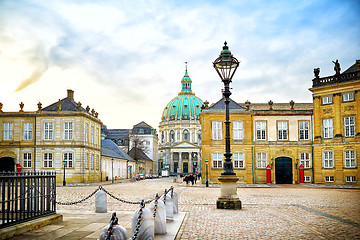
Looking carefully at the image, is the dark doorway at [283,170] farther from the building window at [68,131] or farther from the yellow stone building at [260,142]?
the building window at [68,131]

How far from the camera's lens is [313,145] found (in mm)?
42781

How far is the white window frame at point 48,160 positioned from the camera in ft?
155

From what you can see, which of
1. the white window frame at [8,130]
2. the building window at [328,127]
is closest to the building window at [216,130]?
the building window at [328,127]

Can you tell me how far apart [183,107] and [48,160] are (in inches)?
4734

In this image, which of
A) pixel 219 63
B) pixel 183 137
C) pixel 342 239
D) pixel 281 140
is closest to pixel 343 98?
pixel 281 140

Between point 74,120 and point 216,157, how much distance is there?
56.8 ft

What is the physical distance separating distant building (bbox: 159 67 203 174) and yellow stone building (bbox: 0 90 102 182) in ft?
335

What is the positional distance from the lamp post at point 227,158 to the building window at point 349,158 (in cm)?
2599

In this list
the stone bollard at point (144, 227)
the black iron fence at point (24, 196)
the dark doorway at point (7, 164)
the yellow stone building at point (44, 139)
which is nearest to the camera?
the stone bollard at point (144, 227)

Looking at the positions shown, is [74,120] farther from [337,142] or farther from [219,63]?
[219,63]

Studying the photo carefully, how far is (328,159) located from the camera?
135 feet

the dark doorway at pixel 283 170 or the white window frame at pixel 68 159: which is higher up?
the white window frame at pixel 68 159

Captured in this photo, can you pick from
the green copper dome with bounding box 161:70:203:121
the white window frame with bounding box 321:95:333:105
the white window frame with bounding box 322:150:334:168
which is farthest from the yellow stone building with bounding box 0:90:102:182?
the green copper dome with bounding box 161:70:203:121

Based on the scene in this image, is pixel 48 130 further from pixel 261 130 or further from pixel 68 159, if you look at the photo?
pixel 261 130
